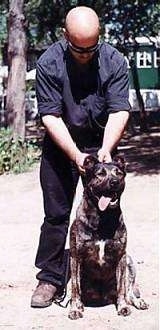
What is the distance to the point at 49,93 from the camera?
14.2ft

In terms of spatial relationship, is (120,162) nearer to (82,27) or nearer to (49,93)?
(49,93)

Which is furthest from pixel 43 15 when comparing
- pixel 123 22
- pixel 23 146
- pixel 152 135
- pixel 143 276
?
pixel 143 276

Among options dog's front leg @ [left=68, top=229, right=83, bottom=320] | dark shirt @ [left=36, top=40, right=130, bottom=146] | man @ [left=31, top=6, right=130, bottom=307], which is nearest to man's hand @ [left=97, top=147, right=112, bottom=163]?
man @ [left=31, top=6, right=130, bottom=307]

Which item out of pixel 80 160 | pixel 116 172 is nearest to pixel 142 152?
pixel 80 160

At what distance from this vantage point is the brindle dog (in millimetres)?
4066

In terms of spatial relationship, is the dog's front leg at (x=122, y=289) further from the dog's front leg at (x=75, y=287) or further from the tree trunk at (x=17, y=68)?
the tree trunk at (x=17, y=68)

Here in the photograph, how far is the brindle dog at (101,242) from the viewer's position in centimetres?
407

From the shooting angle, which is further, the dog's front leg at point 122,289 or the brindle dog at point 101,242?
the dog's front leg at point 122,289

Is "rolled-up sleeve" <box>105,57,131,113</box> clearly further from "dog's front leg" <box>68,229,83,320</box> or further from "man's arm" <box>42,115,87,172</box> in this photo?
"dog's front leg" <box>68,229,83,320</box>

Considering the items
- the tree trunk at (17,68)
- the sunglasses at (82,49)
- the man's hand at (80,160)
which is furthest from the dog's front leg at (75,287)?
the tree trunk at (17,68)

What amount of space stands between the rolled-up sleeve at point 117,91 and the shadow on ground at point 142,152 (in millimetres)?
8525

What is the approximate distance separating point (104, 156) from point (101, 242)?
1.74ft

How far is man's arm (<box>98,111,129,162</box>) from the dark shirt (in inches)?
1.7

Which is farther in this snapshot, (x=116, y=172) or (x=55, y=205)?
(x=55, y=205)
